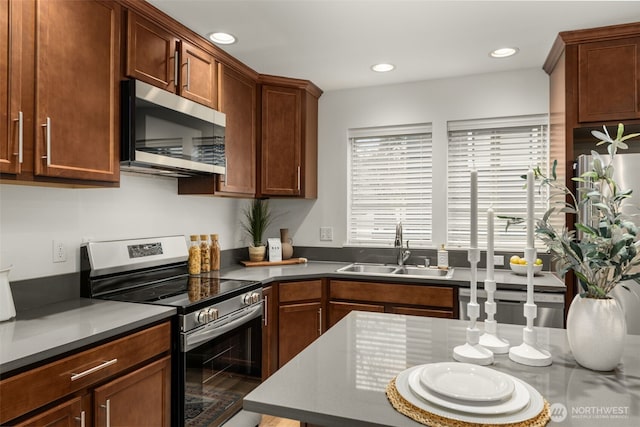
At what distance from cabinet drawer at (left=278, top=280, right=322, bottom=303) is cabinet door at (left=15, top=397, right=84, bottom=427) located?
152 centimetres

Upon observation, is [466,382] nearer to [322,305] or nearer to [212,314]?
[212,314]

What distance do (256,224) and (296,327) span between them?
1034mm

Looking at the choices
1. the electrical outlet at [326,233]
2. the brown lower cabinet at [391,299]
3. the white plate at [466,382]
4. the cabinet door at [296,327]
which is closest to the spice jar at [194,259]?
the cabinet door at [296,327]

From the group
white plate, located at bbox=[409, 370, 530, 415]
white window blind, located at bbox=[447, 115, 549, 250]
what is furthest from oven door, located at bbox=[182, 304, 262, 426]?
white window blind, located at bbox=[447, 115, 549, 250]

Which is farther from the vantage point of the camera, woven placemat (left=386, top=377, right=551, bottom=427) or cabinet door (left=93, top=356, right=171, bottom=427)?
cabinet door (left=93, top=356, right=171, bottom=427)

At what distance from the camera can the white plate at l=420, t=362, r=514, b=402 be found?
877 mm

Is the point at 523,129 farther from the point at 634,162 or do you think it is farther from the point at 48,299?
the point at 48,299

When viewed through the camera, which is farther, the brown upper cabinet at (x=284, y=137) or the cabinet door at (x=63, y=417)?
the brown upper cabinet at (x=284, y=137)

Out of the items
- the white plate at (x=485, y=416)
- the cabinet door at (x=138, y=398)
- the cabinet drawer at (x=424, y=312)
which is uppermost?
the white plate at (x=485, y=416)

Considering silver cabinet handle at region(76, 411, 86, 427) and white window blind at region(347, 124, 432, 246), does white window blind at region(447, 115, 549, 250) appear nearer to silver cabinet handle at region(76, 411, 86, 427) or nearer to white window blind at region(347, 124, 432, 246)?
white window blind at region(347, 124, 432, 246)

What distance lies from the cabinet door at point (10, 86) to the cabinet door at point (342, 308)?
2099 mm

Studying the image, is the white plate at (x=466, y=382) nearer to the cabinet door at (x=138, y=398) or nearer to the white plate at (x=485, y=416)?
the white plate at (x=485, y=416)

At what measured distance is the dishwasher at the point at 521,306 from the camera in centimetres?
248

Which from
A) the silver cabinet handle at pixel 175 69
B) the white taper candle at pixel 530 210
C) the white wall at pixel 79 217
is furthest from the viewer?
the silver cabinet handle at pixel 175 69
